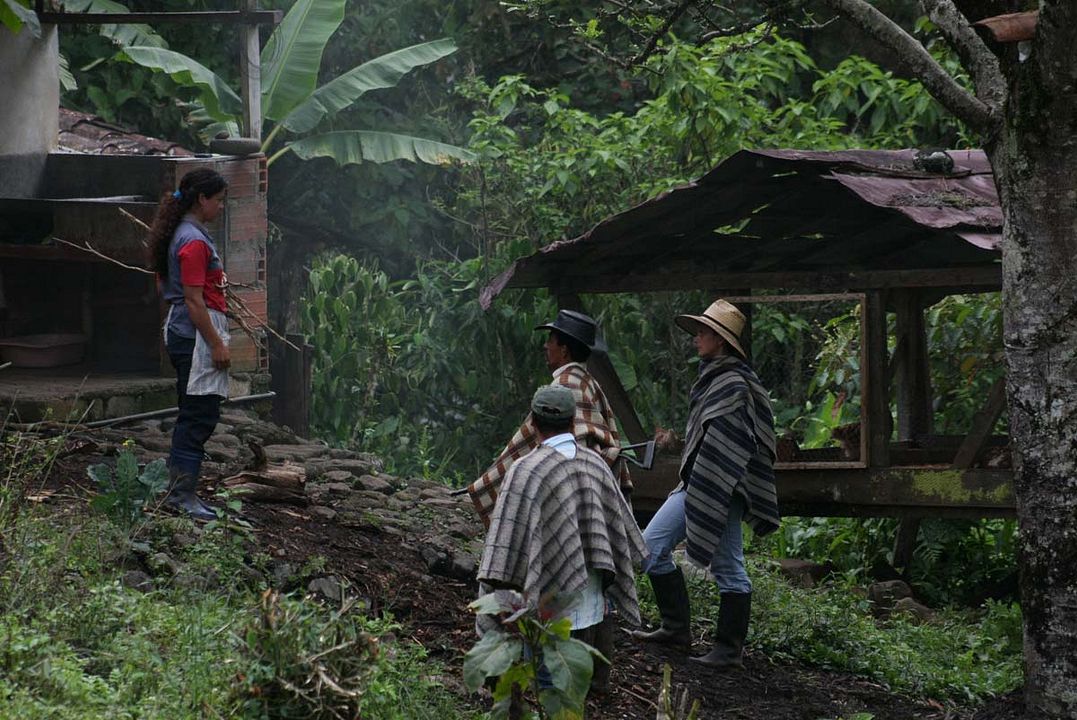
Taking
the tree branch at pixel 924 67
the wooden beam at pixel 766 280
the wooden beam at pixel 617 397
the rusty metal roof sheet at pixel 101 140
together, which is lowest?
the wooden beam at pixel 617 397

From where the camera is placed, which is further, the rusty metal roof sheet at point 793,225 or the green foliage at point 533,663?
the rusty metal roof sheet at point 793,225

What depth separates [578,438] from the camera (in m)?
6.47

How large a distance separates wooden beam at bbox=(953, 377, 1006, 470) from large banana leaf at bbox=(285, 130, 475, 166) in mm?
7444

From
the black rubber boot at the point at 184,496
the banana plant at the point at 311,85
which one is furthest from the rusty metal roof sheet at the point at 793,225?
the banana plant at the point at 311,85

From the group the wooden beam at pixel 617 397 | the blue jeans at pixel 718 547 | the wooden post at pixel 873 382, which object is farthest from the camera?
the wooden beam at pixel 617 397

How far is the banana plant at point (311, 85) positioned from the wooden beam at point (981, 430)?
6713 mm

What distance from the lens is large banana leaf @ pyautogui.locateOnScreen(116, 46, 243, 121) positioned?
12.7 meters

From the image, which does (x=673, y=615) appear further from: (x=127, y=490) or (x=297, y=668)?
(x=297, y=668)

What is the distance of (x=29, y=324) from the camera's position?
1066 centimetres

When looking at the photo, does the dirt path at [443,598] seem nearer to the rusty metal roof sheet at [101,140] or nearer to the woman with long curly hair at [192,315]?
the woman with long curly hair at [192,315]

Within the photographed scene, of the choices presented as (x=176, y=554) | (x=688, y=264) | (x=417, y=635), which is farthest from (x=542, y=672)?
(x=688, y=264)

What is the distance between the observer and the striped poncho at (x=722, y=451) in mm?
6938

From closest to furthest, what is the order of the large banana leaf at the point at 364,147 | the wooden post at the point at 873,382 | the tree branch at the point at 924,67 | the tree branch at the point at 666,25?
the tree branch at the point at 924,67
the tree branch at the point at 666,25
the wooden post at the point at 873,382
the large banana leaf at the point at 364,147

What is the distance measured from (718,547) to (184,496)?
2588 mm
